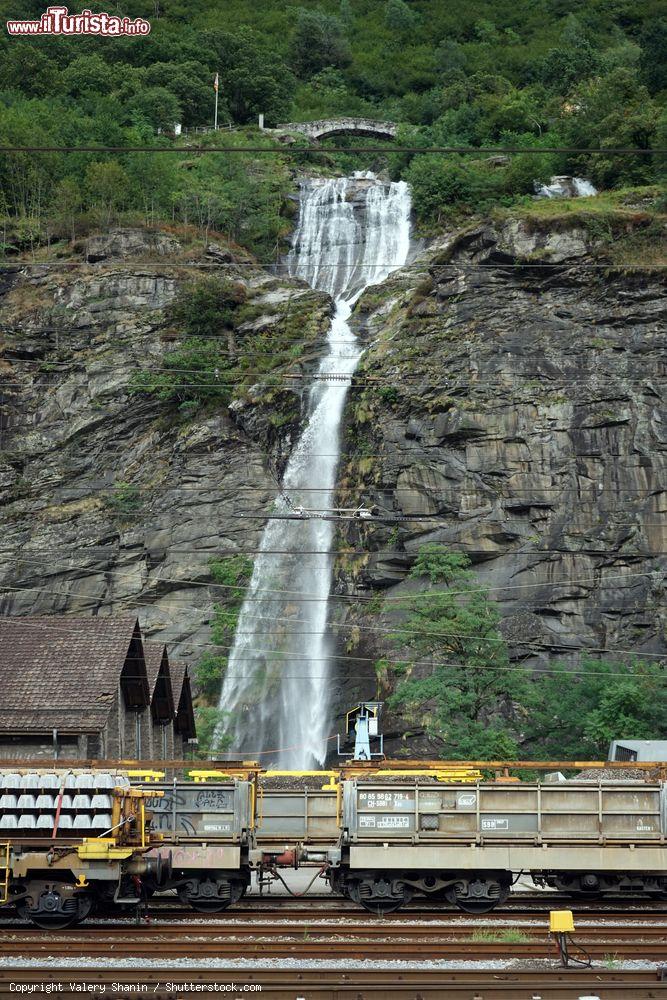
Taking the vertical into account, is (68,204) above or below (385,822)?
above

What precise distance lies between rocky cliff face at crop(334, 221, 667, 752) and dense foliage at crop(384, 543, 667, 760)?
240 inches

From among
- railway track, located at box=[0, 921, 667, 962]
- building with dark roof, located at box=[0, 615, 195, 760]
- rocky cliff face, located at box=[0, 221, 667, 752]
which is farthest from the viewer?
rocky cliff face, located at box=[0, 221, 667, 752]

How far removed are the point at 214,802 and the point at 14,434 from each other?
50.6 meters

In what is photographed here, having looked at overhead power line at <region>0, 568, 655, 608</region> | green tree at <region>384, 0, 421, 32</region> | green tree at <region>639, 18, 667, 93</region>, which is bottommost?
overhead power line at <region>0, 568, 655, 608</region>

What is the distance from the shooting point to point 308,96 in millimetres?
123375

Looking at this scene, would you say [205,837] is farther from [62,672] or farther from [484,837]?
[62,672]

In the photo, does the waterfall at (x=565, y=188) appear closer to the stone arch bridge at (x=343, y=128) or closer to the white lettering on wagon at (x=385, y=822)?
the stone arch bridge at (x=343, y=128)

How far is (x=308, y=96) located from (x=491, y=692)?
98.8 meters

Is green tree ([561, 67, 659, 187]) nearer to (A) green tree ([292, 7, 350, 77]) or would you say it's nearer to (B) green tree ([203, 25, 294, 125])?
(B) green tree ([203, 25, 294, 125])

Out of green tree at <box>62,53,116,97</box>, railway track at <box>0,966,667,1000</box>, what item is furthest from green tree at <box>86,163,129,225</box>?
railway track at <box>0,966,667,1000</box>

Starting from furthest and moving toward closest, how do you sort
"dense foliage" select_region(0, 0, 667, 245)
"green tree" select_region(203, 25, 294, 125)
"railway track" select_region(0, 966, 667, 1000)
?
"green tree" select_region(203, 25, 294, 125) < "dense foliage" select_region(0, 0, 667, 245) < "railway track" select_region(0, 966, 667, 1000)

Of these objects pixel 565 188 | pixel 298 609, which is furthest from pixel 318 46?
pixel 298 609

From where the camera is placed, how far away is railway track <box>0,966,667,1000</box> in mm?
12922

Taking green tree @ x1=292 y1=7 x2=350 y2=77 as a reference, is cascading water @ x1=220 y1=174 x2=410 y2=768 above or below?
below
